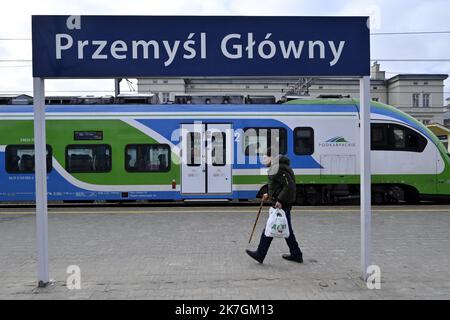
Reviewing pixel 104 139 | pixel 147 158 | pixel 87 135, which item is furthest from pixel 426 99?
pixel 87 135

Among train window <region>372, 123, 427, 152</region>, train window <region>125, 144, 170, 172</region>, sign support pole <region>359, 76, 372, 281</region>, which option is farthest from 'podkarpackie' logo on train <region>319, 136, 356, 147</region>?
sign support pole <region>359, 76, 372, 281</region>

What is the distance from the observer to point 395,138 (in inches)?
509

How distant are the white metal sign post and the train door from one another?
744 centimetres

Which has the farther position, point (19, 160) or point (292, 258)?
point (19, 160)

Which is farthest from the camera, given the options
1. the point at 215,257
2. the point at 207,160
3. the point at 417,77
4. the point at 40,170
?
the point at 417,77

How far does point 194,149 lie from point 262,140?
2005mm

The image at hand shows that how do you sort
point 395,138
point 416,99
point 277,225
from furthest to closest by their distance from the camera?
1. point 416,99
2. point 395,138
3. point 277,225

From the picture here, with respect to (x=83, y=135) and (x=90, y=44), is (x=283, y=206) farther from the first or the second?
(x=83, y=135)

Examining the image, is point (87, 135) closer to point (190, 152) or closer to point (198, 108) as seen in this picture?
point (190, 152)

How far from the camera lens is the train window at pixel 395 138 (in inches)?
507

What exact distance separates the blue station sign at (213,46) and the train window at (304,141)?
25.0 ft

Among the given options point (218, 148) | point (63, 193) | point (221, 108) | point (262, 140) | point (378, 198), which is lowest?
point (378, 198)
